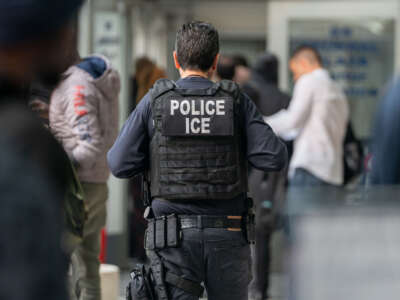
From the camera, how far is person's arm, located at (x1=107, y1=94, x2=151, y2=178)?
341 cm

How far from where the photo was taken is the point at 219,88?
3.40m

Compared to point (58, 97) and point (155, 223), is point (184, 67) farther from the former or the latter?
point (58, 97)

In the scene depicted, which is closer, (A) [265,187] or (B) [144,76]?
(A) [265,187]

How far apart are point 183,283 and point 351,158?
132 inches

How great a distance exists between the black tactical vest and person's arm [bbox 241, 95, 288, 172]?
0.24 ft

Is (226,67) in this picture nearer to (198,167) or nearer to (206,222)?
(198,167)

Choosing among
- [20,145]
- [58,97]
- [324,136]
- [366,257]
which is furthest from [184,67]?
[324,136]

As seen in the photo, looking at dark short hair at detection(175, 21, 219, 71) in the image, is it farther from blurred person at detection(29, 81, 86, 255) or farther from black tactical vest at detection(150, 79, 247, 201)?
blurred person at detection(29, 81, 86, 255)

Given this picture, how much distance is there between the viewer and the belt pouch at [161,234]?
3.31 metres

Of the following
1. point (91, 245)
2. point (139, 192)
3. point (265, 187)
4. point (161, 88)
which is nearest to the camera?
point (161, 88)

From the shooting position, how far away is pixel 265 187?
19.7 feet

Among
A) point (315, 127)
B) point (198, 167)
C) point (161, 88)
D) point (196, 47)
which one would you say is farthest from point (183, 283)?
point (315, 127)

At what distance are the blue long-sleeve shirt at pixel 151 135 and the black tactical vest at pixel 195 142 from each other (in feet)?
0.18

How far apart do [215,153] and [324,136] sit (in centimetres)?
273
